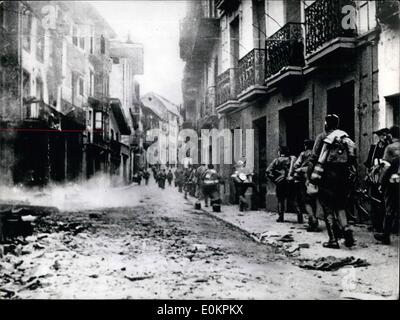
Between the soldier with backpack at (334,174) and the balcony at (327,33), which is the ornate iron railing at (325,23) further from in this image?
the soldier with backpack at (334,174)

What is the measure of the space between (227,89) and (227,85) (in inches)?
12.2

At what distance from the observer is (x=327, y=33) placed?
6.29m

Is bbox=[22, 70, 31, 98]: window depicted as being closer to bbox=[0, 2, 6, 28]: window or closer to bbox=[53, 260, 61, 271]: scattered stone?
bbox=[0, 2, 6, 28]: window

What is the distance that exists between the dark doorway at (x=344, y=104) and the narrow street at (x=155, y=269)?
2.56 m

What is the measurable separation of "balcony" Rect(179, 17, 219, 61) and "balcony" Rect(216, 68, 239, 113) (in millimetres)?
586

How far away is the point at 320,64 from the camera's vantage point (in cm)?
703

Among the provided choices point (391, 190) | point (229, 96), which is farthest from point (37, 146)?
point (391, 190)

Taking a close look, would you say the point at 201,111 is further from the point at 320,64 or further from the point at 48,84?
the point at 48,84

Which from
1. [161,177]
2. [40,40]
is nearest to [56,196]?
[40,40]

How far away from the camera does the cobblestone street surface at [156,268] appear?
3947 millimetres

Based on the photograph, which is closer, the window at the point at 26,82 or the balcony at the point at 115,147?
the window at the point at 26,82

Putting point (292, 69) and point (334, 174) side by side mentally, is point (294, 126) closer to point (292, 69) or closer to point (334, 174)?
point (292, 69)

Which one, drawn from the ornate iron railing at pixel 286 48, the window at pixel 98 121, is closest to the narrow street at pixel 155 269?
the ornate iron railing at pixel 286 48

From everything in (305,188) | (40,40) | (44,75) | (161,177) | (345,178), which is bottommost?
(161,177)
